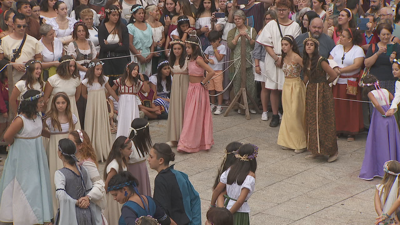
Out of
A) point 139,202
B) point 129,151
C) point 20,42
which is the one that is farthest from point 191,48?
point 139,202

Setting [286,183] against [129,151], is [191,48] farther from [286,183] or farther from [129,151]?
[129,151]

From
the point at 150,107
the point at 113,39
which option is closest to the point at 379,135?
the point at 150,107

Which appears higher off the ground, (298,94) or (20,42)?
(20,42)

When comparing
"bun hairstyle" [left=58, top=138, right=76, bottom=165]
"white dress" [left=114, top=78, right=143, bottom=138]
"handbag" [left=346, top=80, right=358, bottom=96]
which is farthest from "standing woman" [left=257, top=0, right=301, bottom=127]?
"bun hairstyle" [left=58, top=138, right=76, bottom=165]

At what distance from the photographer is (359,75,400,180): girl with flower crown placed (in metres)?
8.10

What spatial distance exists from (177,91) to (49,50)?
2.10 m

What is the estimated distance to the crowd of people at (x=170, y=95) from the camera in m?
5.80

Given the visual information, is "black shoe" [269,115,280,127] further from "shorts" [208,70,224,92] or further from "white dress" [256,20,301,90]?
"shorts" [208,70,224,92]

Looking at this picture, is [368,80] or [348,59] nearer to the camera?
[368,80]

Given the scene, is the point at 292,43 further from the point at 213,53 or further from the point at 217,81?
the point at 217,81

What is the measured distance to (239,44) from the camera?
36.4 feet

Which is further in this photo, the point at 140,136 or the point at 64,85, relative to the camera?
the point at 64,85

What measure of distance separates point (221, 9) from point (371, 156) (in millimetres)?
4631

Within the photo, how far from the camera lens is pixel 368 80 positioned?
8195mm
